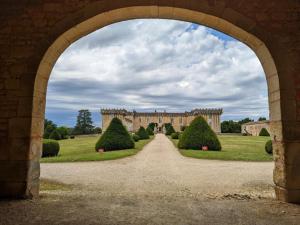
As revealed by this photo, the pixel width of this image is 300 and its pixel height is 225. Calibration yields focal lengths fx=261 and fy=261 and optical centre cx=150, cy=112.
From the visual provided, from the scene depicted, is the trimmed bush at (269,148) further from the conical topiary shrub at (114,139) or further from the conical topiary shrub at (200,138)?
the conical topiary shrub at (114,139)

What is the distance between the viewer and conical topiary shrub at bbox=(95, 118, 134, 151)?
13.9 m

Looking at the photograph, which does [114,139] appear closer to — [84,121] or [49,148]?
[49,148]

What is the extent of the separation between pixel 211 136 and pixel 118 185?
9134 mm

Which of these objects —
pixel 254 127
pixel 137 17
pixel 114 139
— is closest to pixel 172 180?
pixel 137 17

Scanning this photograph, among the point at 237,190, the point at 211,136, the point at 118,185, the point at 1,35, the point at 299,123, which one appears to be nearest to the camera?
the point at 299,123

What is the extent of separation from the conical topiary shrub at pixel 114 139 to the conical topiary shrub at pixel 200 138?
10.6 feet

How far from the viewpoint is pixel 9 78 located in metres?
3.99

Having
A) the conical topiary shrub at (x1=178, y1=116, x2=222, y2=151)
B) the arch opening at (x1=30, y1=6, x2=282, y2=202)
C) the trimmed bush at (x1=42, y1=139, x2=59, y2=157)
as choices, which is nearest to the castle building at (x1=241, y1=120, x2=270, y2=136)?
the conical topiary shrub at (x1=178, y1=116, x2=222, y2=151)

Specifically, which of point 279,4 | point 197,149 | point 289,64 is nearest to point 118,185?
point 289,64

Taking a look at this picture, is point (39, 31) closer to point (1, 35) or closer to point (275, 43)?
point (1, 35)

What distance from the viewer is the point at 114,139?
14.0 m

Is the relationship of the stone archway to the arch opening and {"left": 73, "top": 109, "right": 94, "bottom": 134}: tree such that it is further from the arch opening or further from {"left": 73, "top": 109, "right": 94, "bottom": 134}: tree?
{"left": 73, "top": 109, "right": 94, "bottom": 134}: tree

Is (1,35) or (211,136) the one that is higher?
(1,35)

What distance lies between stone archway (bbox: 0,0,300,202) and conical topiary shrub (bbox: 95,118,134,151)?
385 inches
